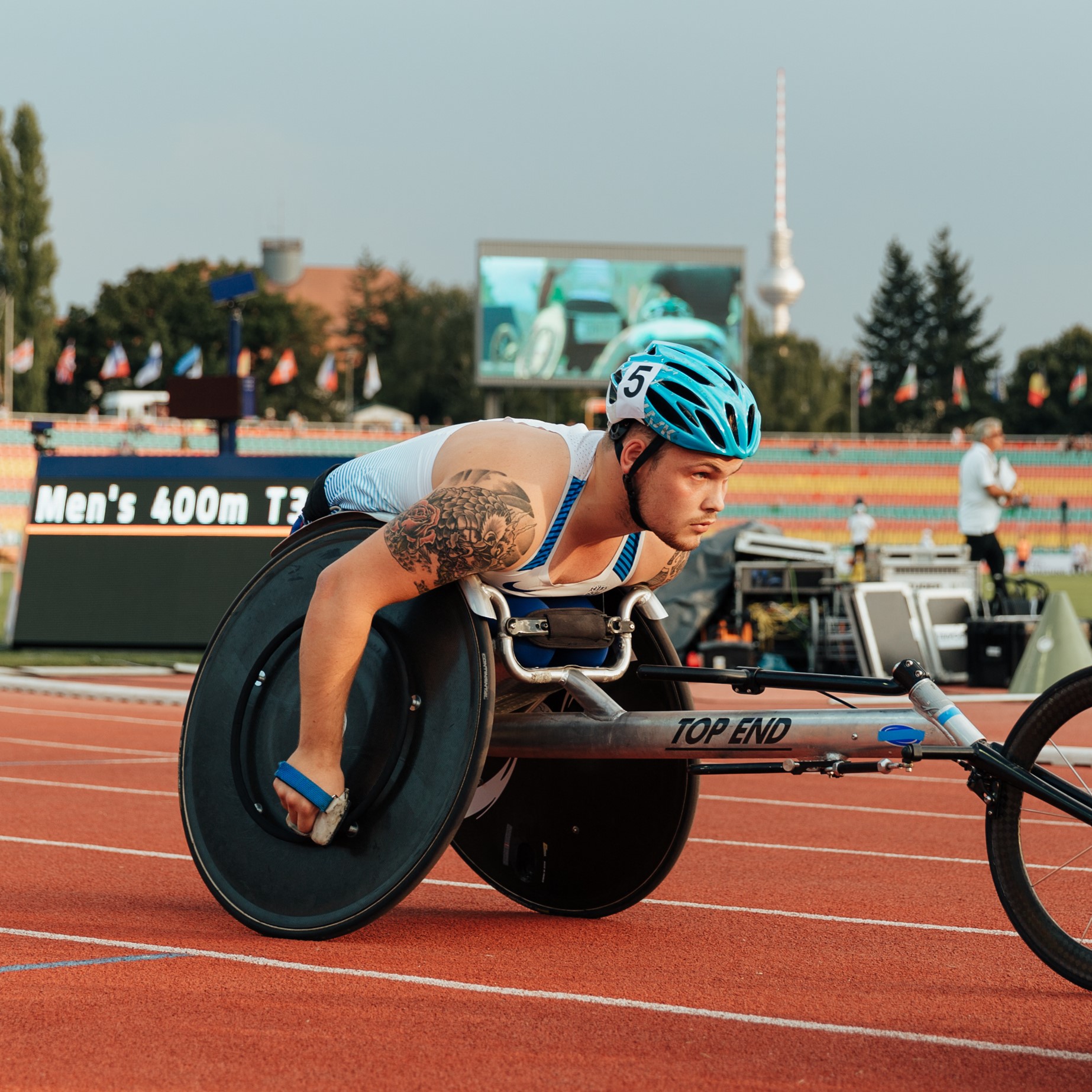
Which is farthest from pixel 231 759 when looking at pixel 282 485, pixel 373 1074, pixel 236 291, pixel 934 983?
pixel 236 291

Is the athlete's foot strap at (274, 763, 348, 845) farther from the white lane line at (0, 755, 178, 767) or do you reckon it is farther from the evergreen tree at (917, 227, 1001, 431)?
the evergreen tree at (917, 227, 1001, 431)

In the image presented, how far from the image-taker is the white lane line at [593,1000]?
3471 millimetres

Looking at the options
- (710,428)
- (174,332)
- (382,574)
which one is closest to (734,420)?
(710,428)

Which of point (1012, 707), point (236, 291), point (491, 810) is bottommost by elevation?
point (1012, 707)

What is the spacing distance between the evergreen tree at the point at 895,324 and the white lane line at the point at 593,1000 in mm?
97416

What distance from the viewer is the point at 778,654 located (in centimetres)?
1507

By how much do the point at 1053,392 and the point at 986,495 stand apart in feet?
266

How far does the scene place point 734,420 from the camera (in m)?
4.22

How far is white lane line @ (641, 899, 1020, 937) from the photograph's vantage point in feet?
15.8

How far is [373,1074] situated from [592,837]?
73.3 inches

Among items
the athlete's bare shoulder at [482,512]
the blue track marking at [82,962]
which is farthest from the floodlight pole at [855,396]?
the blue track marking at [82,962]

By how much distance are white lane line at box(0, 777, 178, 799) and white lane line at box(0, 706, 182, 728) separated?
120 inches

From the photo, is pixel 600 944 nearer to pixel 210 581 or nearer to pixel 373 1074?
pixel 373 1074

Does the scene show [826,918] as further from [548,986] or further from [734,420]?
[734,420]
